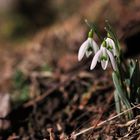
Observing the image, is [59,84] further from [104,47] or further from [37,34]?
[37,34]

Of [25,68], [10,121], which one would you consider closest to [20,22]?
[25,68]

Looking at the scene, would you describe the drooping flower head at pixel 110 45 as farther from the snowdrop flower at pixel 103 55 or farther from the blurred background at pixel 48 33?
the blurred background at pixel 48 33

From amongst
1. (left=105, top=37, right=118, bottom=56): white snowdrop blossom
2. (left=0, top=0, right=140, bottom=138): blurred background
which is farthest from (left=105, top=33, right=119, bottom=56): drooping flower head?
(left=0, top=0, right=140, bottom=138): blurred background

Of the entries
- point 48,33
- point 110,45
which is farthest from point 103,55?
point 48,33

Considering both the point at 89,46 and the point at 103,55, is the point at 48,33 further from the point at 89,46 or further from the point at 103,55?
the point at 103,55

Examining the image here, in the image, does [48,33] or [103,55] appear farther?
[48,33]

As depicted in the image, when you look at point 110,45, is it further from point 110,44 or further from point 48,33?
point 48,33

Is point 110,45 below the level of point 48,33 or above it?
below

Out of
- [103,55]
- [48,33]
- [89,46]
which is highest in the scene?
[48,33]
